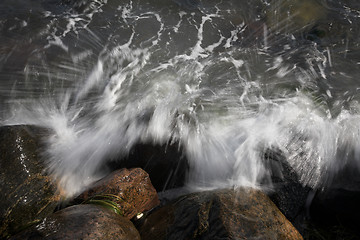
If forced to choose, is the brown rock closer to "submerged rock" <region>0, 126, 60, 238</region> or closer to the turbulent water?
"submerged rock" <region>0, 126, 60, 238</region>

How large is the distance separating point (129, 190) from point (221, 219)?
1.33 meters

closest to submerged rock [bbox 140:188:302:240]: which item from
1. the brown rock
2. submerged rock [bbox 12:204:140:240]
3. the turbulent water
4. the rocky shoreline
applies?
the rocky shoreline

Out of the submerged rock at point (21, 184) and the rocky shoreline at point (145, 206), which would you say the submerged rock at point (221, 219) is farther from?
the submerged rock at point (21, 184)

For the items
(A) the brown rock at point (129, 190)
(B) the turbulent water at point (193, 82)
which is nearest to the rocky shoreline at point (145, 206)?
(A) the brown rock at point (129, 190)

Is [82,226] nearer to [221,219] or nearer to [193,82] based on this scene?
[221,219]

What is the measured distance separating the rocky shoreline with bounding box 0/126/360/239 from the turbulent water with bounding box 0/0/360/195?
10.6 inches

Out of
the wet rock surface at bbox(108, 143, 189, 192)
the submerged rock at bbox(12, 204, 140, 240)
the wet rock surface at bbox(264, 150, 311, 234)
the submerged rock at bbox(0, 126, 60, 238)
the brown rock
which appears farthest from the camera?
the wet rock surface at bbox(108, 143, 189, 192)

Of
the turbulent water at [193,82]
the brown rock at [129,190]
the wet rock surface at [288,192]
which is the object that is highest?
the turbulent water at [193,82]

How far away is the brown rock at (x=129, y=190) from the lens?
3.43 metres

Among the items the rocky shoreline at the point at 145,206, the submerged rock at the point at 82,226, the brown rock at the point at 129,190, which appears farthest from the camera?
the brown rock at the point at 129,190

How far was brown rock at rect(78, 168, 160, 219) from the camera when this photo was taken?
3.43 m

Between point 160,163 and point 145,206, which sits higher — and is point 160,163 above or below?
above

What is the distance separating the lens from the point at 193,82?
571cm

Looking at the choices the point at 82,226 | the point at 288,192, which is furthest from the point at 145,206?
the point at 288,192
